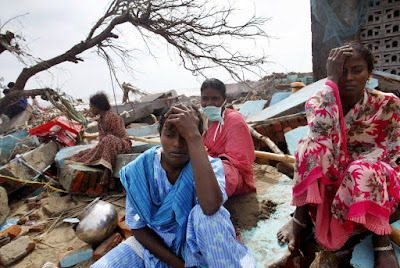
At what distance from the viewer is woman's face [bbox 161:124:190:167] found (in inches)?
58.9

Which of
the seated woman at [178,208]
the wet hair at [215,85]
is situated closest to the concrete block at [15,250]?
the seated woman at [178,208]

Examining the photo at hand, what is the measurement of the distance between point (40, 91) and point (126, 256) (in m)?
6.44

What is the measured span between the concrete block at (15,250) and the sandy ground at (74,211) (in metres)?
0.07

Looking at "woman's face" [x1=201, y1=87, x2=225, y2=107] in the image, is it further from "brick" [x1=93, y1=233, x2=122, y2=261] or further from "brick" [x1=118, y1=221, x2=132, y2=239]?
"brick" [x1=93, y1=233, x2=122, y2=261]

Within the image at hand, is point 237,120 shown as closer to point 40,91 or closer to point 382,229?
point 382,229

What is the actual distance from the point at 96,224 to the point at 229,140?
5.51 feet

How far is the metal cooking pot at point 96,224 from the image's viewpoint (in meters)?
2.58

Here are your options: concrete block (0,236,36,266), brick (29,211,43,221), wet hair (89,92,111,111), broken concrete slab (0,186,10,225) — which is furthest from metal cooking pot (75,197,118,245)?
wet hair (89,92,111,111)

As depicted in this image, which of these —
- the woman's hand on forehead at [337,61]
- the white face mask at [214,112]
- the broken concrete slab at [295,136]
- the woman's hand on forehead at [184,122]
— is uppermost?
the woman's hand on forehead at [337,61]

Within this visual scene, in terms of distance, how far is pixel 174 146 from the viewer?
151cm

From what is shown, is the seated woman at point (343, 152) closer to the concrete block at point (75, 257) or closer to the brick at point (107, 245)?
the brick at point (107, 245)

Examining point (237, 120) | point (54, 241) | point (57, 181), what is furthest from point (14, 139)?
point (237, 120)

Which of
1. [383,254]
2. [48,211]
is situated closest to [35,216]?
[48,211]

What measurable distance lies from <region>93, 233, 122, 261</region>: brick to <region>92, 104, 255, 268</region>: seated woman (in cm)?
113
